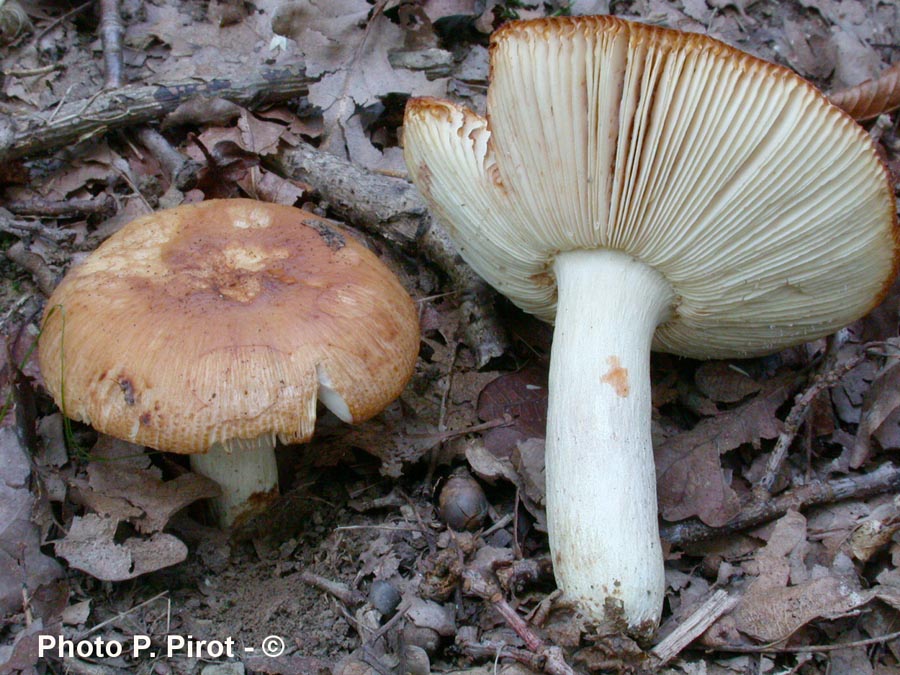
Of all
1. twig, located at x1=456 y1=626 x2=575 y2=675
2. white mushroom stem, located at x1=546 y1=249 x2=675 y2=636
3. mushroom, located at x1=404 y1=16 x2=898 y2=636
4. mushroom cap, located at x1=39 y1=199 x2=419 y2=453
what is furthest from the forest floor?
mushroom cap, located at x1=39 y1=199 x2=419 y2=453

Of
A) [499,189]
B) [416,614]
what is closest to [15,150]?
[499,189]

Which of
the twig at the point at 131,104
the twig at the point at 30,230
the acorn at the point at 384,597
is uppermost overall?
the twig at the point at 131,104

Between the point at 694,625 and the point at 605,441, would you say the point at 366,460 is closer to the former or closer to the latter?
the point at 605,441

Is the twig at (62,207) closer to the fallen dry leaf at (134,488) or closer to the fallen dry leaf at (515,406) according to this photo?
the fallen dry leaf at (134,488)

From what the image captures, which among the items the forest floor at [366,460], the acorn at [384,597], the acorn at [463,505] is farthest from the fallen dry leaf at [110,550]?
the acorn at [463,505]

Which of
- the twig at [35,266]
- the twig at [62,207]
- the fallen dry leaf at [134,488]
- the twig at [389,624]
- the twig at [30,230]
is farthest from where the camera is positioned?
the twig at [62,207]

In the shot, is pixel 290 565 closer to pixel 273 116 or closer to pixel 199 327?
pixel 199 327

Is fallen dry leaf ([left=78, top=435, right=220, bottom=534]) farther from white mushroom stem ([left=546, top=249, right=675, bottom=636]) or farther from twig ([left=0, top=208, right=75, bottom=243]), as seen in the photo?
white mushroom stem ([left=546, top=249, right=675, bottom=636])
